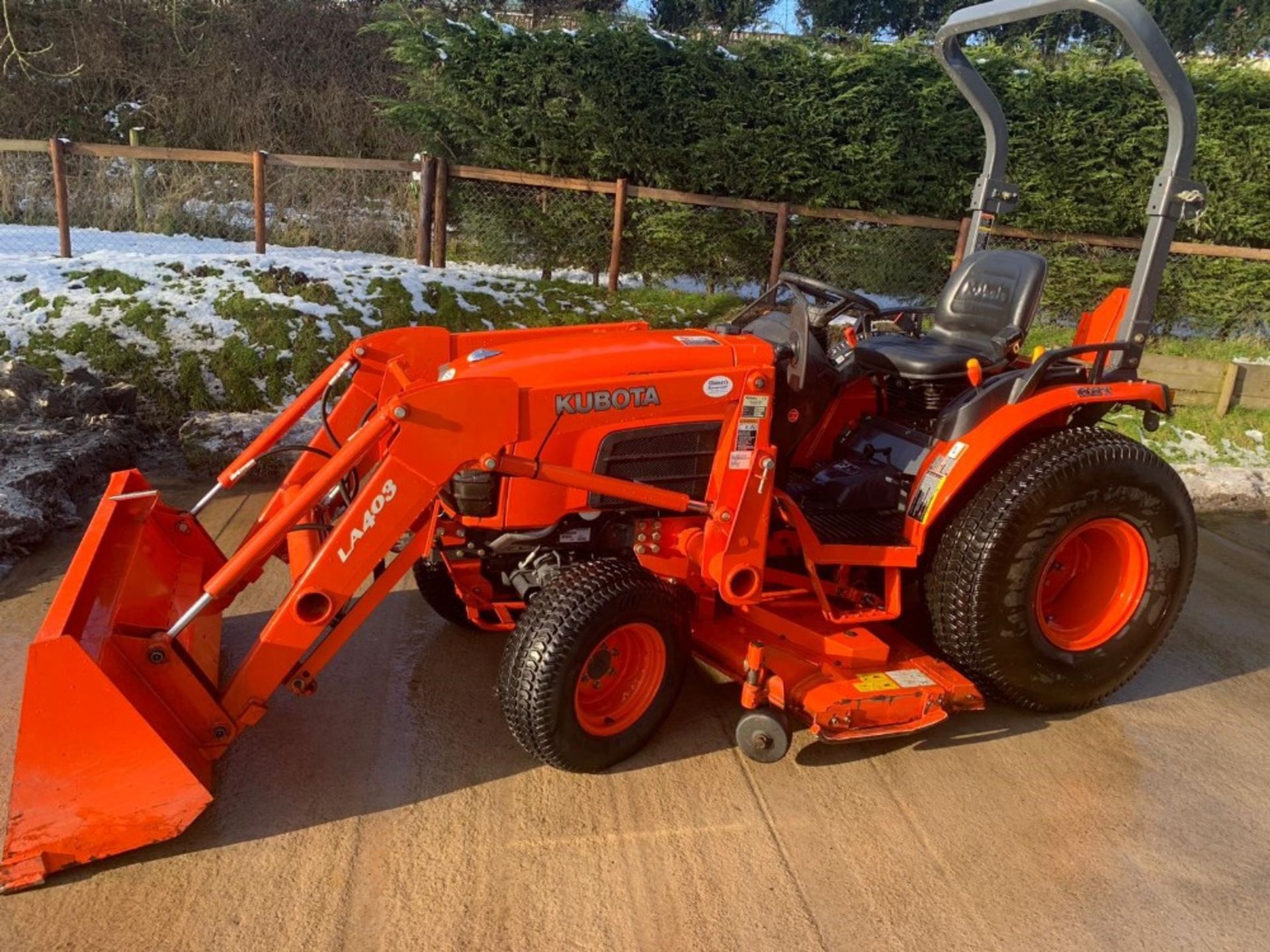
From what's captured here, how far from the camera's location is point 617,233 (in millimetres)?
8867

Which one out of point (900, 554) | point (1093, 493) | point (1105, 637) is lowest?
point (1105, 637)

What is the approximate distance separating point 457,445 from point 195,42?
15.0m

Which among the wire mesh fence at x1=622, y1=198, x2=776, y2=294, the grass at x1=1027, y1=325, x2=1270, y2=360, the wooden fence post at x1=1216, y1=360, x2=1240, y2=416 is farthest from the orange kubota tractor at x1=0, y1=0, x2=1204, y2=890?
the grass at x1=1027, y1=325, x2=1270, y2=360

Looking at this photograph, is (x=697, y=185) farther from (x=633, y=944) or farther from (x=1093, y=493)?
(x=633, y=944)

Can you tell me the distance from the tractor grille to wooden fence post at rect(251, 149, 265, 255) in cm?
664

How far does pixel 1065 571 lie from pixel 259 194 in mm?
7778

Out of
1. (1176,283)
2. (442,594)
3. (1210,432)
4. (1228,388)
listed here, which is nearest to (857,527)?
(442,594)

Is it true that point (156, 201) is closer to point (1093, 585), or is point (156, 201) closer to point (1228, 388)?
point (1093, 585)

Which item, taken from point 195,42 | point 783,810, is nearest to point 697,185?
point 783,810

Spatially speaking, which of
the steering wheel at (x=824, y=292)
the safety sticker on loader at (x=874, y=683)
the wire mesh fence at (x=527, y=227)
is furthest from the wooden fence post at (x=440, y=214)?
the safety sticker on loader at (x=874, y=683)

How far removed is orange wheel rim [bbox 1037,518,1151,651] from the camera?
3.56 metres

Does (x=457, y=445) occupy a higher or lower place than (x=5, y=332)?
higher

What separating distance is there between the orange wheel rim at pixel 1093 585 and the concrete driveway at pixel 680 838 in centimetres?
35

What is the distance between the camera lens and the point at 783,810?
2.96 m
